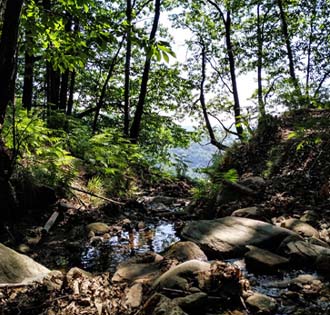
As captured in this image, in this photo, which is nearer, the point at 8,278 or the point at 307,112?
the point at 8,278

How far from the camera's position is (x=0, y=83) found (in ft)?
14.8


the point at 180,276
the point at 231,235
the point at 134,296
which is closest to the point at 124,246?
the point at 231,235

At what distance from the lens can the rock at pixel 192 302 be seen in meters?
3.07

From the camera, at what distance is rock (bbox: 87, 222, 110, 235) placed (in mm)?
6199

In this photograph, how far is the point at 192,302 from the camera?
309 cm

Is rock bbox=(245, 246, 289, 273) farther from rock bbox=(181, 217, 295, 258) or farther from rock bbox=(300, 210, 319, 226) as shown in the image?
rock bbox=(300, 210, 319, 226)

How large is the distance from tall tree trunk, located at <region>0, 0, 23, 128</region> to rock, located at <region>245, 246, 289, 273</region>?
3.68m

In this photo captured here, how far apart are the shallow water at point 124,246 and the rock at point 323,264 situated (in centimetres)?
228

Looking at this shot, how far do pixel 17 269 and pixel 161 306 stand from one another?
156 cm

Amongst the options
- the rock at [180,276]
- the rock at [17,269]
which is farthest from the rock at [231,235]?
the rock at [17,269]

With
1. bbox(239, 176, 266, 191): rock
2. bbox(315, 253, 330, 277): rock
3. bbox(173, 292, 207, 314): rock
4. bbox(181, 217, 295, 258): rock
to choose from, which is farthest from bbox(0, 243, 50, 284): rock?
bbox(239, 176, 266, 191): rock

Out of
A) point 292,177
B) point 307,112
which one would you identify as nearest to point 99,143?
point 292,177

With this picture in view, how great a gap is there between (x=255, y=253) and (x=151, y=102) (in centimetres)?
1605

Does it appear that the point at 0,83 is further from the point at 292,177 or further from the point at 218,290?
the point at 292,177
